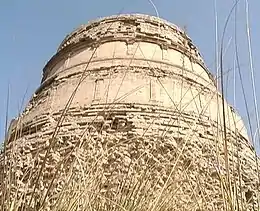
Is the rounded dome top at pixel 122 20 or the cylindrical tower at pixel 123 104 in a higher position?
the rounded dome top at pixel 122 20

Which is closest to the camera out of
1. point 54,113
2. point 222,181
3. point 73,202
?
point 222,181

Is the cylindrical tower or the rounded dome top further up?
the rounded dome top

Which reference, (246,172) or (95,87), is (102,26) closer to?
(95,87)

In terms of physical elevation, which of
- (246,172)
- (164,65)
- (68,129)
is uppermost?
(164,65)

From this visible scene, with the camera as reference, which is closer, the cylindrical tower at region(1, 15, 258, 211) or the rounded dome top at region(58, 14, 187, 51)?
the cylindrical tower at region(1, 15, 258, 211)

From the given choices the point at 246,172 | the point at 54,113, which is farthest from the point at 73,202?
the point at 54,113

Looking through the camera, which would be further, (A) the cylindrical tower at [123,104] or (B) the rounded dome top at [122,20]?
(B) the rounded dome top at [122,20]

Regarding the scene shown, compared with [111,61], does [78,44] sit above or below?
above

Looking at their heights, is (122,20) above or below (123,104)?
above

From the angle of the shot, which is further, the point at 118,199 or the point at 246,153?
the point at 246,153

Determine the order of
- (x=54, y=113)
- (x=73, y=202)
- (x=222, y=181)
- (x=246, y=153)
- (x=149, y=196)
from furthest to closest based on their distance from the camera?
(x=54, y=113)
(x=246, y=153)
(x=149, y=196)
(x=73, y=202)
(x=222, y=181)

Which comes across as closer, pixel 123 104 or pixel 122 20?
pixel 123 104

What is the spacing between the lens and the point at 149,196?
2.37 metres

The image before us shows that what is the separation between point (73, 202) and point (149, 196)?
0.39 meters
